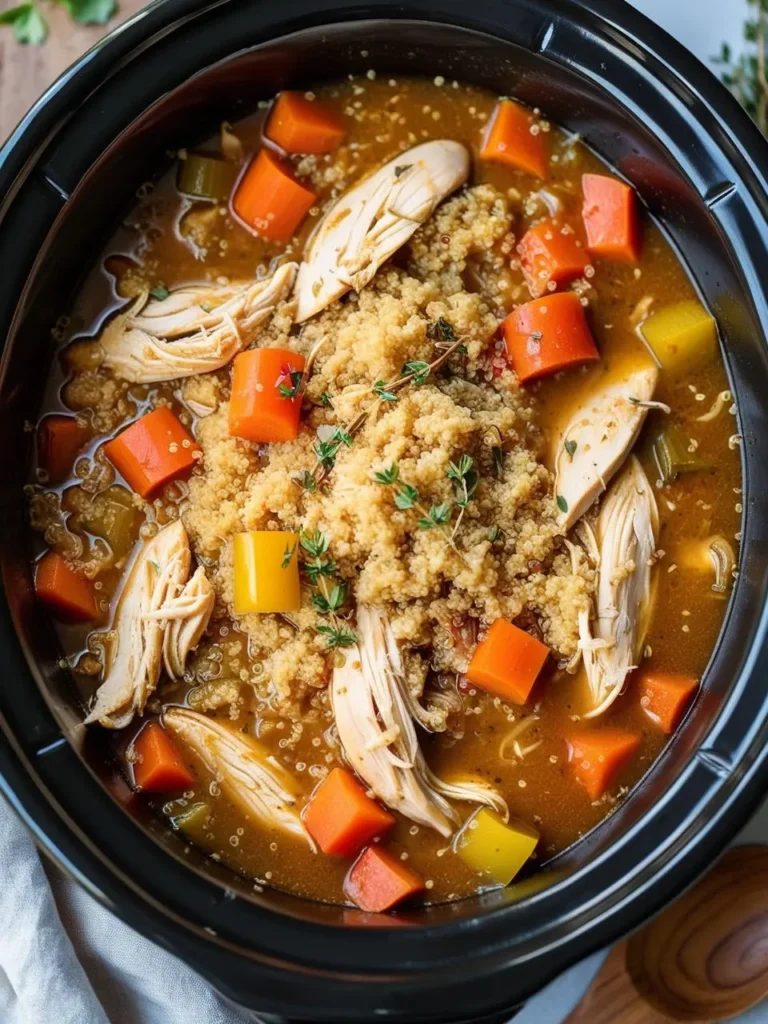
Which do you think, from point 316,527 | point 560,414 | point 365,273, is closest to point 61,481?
Result: point 316,527

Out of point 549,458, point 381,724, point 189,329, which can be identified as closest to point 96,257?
point 189,329

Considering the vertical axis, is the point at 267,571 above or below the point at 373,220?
below

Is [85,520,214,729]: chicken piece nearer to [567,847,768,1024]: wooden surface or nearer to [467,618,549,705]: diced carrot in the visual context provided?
[467,618,549,705]: diced carrot

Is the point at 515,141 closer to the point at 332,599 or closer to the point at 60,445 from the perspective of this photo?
the point at 332,599

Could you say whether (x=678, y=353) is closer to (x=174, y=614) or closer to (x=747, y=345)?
(x=747, y=345)

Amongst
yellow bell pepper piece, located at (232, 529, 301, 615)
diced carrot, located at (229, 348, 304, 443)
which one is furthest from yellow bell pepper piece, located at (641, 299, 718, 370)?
yellow bell pepper piece, located at (232, 529, 301, 615)

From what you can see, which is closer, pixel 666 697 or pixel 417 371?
pixel 417 371
